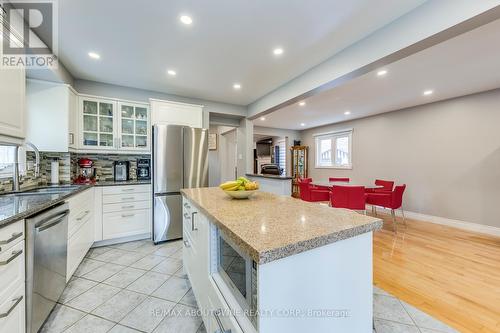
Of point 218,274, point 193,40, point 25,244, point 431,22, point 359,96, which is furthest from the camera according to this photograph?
point 359,96

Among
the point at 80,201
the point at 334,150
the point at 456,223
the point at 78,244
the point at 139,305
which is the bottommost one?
the point at 139,305

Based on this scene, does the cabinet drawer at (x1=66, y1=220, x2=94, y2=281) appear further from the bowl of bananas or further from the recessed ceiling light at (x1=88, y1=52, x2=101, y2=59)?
the recessed ceiling light at (x1=88, y1=52, x2=101, y2=59)

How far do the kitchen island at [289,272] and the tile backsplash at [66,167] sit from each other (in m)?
2.50

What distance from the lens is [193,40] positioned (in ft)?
7.23

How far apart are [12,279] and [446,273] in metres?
3.71

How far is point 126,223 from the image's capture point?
3057 mm

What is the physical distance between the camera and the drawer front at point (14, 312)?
3.51ft

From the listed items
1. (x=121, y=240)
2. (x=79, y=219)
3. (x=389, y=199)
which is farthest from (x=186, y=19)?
(x=389, y=199)

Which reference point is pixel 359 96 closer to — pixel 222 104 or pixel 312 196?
pixel 312 196

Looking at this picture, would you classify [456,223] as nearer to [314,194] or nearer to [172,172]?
[314,194]

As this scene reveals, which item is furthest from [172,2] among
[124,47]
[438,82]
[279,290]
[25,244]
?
[438,82]

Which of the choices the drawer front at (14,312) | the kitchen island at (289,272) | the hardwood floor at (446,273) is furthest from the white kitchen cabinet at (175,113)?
→ the hardwood floor at (446,273)

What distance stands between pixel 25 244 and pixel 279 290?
1603 mm

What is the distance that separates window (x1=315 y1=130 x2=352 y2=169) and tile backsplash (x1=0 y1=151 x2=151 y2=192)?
17.7 feet
